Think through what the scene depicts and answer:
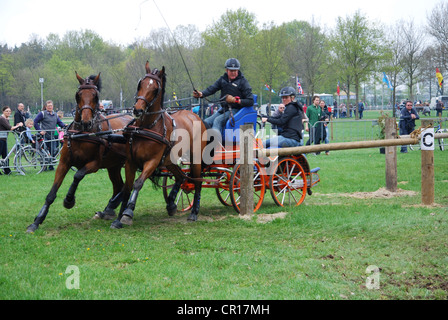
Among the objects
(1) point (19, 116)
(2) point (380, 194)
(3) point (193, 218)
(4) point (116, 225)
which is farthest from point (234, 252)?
(1) point (19, 116)

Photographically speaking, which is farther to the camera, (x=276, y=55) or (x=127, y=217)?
(x=276, y=55)

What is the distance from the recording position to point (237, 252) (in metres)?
6.12

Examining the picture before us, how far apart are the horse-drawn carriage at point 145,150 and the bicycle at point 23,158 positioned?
291 inches

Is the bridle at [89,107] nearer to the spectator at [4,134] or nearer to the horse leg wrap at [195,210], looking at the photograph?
the horse leg wrap at [195,210]

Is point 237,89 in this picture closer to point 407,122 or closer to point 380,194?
point 380,194

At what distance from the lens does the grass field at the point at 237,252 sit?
468 centimetres

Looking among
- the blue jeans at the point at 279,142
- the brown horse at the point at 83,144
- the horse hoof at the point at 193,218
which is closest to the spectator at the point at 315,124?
the blue jeans at the point at 279,142

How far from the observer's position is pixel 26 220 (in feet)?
27.0

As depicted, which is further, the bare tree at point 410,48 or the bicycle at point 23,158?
the bare tree at point 410,48

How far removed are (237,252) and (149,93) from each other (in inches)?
110

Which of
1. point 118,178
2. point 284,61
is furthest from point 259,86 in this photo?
point 118,178

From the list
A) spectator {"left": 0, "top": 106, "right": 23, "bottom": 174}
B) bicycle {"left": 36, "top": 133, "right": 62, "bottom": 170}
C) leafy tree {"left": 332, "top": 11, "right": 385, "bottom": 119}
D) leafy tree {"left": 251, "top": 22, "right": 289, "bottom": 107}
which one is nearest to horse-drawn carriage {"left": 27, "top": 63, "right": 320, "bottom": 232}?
bicycle {"left": 36, "top": 133, "right": 62, "bottom": 170}

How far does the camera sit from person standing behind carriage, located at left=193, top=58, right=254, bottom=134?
8.78m
